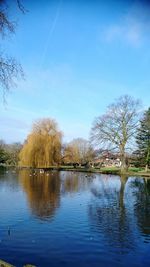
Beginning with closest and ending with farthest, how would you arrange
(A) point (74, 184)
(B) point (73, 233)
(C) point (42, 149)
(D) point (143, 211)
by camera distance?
1. (B) point (73, 233)
2. (D) point (143, 211)
3. (A) point (74, 184)
4. (C) point (42, 149)

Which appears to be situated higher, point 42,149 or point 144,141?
point 144,141

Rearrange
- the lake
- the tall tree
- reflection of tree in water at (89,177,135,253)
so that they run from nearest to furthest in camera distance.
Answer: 1. the lake
2. reflection of tree in water at (89,177,135,253)
3. the tall tree

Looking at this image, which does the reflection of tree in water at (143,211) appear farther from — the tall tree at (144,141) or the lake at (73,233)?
the tall tree at (144,141)

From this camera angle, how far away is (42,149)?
47.4m

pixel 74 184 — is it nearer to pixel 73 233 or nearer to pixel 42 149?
pixel 73 233

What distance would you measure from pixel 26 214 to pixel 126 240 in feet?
15.9

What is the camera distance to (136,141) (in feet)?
149

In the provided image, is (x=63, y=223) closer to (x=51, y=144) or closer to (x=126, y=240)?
(x=126, y=240)

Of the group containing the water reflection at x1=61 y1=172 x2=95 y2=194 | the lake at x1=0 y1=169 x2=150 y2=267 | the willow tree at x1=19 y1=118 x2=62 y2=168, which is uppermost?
the willow tree at x1=19 y1=118 x2=62 y2=168

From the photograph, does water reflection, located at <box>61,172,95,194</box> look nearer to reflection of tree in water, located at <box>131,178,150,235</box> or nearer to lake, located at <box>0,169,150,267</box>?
reflection of tree in water, located at <box>131,178,150,235</box>

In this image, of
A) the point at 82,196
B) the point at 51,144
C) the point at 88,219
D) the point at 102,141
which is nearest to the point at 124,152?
the point at 102,141

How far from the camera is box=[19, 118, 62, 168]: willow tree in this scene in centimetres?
4741

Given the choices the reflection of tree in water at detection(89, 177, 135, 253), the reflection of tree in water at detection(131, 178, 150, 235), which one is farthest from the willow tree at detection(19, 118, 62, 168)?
the reflection of tree in water at detection(89, 177, 135, 253)

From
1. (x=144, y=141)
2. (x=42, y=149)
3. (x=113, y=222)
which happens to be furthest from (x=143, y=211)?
(x=42, y=149)
